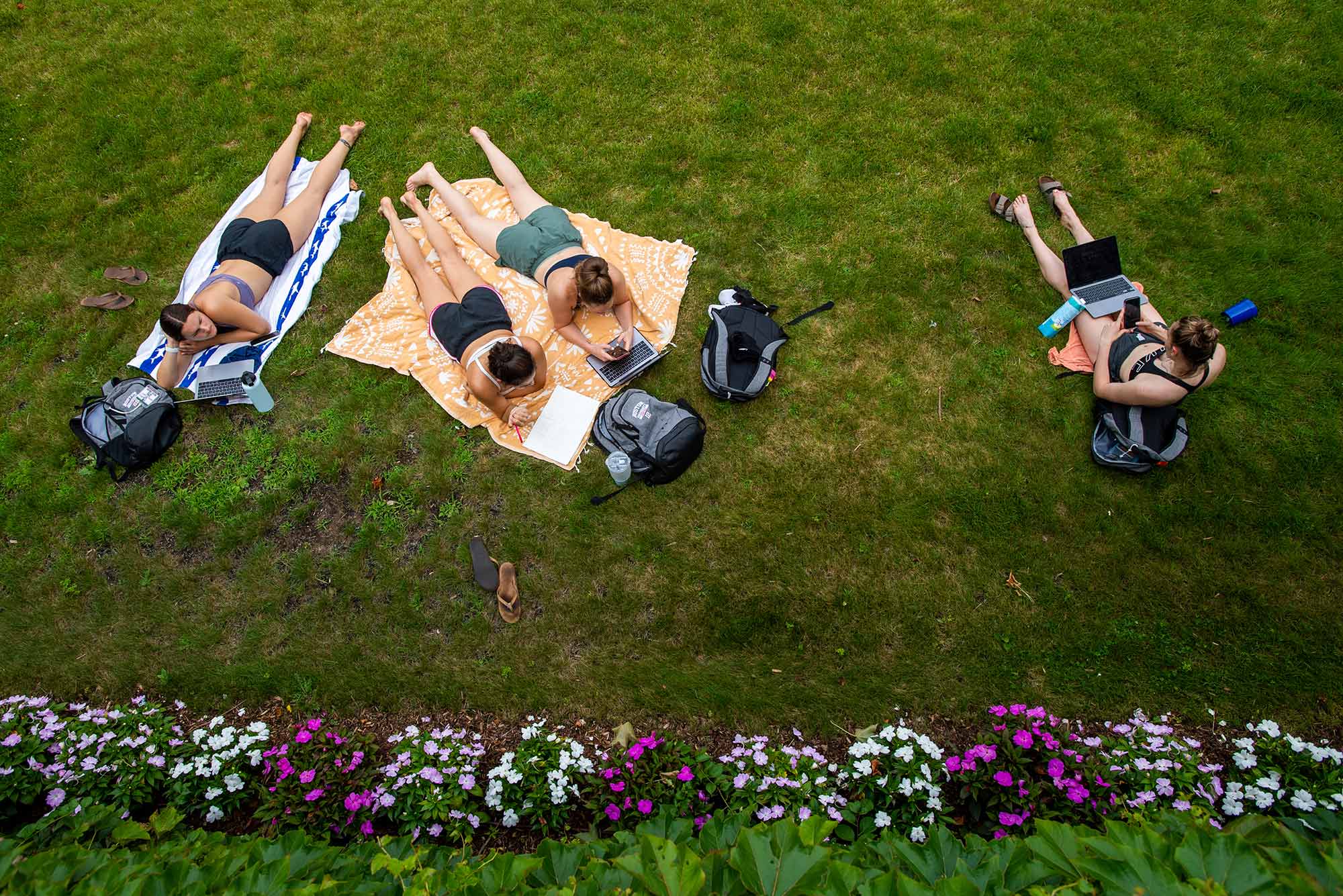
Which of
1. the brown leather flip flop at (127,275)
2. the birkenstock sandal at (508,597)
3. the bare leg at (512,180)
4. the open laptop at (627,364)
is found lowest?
the birkenstock sandal at (508,597)

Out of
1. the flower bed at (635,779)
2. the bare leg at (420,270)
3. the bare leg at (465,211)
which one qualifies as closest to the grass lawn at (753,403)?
the bare leg at (465,211)

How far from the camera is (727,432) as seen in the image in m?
5.90

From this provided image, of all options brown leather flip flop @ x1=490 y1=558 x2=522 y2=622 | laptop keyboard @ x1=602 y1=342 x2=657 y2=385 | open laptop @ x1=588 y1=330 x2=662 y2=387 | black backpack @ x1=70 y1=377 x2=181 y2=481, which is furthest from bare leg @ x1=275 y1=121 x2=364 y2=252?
brown leather flip flop @ x1=490 y1=558 x2=522 y2=622

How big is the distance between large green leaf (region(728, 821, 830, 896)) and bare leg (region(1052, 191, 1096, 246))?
6356 mm

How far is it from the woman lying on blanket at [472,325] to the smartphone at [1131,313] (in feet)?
17.5

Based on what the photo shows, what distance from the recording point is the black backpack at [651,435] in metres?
5.60

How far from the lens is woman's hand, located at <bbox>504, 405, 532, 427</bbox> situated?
5.80 meters

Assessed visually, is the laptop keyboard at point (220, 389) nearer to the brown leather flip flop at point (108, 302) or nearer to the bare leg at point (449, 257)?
the brown leather flip flop at point (108, 302)

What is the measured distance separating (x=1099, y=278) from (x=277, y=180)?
8.44 meters

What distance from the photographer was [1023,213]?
637 cm

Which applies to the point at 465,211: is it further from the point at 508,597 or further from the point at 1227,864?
the point at 1227,864

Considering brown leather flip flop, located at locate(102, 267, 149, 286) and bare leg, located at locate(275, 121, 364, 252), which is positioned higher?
bare leg, located at locate(275, 121, 364, 252)

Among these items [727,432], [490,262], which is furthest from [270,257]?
[727,432]

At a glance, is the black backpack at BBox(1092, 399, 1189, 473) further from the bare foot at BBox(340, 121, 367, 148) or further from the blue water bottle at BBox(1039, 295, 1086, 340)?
the bare foot at BBox(340, 121, 367, 148)
